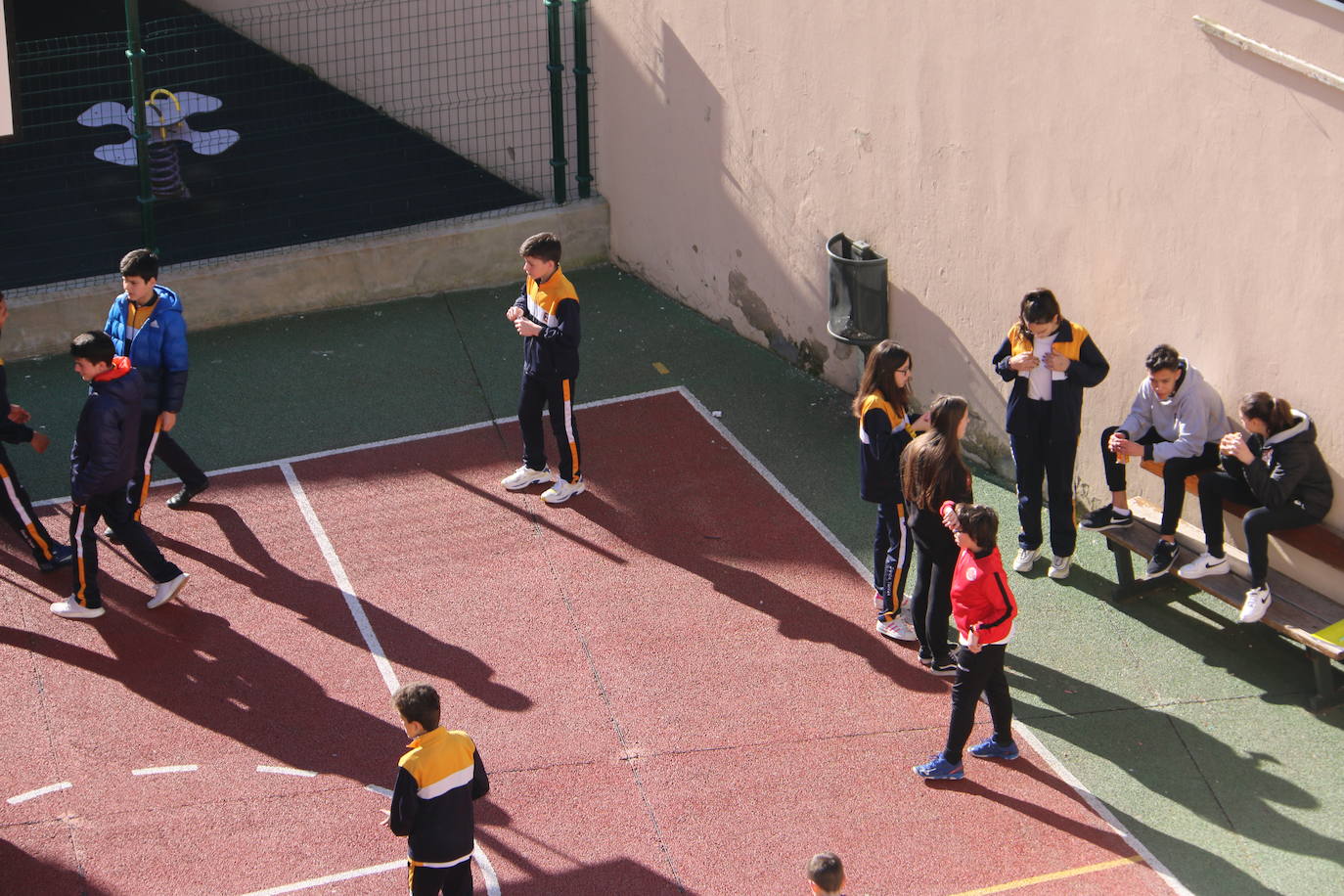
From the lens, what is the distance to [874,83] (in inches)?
403

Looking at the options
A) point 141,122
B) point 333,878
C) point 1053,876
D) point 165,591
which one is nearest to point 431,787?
point 333,878

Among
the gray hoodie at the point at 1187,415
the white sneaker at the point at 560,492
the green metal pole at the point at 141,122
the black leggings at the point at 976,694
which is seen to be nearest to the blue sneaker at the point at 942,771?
the black leggings at the point at 976,694

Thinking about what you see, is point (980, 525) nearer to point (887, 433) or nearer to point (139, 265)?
point (887, 433)

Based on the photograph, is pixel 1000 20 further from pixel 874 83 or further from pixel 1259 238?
pixel 1259 238

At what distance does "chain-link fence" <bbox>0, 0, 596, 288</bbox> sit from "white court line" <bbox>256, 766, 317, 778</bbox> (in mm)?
6260

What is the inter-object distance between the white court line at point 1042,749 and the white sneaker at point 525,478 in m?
1.44

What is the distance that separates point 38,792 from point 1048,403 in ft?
19.4

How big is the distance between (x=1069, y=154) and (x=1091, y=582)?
8.69ft

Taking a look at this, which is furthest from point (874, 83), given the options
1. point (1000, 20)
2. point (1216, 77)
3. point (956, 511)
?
point (956, 511)

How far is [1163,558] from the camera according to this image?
28.4ft

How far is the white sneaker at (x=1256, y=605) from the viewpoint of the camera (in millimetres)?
8055

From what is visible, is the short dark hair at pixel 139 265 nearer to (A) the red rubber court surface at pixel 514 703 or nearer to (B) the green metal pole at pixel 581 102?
(A) the red rubber court surface at pixel 514 703

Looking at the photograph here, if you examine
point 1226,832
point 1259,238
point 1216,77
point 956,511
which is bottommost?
point 1226,832

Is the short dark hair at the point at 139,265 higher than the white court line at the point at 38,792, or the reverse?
the short dark hair at the point at 139,265
